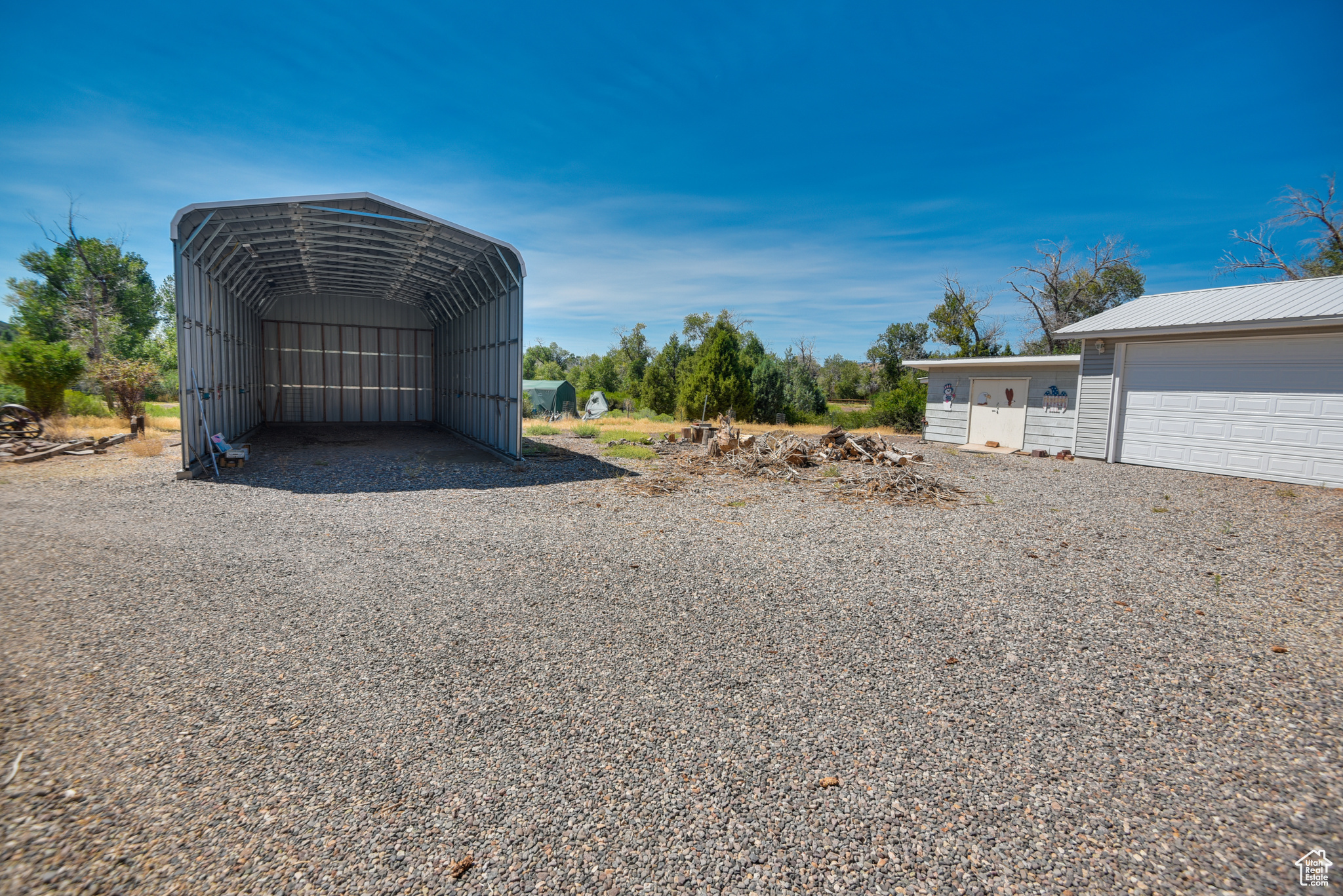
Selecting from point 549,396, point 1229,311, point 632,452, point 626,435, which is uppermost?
point 1229,311

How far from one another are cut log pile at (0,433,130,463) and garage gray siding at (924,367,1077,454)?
2211 centimetres

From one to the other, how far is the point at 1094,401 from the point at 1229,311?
9.99ft

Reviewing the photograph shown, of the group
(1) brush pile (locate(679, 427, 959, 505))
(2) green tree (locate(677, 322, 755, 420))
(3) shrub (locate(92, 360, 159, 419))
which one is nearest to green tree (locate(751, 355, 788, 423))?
(2) green tree (locate(677, 322, 755, 420))

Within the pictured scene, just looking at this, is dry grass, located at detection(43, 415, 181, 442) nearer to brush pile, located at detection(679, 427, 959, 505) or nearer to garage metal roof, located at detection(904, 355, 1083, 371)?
brush pile, located at detection(679, 427, 959, 505)

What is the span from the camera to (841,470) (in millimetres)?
12180

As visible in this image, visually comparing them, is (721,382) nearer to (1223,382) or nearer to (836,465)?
(836,465)

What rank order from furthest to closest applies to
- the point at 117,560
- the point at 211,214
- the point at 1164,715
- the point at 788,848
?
the point at 211,214, the point at 117,560, the point at 1164,715, the point at 788,848

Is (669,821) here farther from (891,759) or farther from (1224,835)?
(1224,835)

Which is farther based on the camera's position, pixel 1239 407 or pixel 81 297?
pixel 81 297

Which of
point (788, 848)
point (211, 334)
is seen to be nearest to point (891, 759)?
point (788, 848)

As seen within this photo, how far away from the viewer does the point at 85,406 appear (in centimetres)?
1802

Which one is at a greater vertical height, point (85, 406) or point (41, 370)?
point (41, 370)

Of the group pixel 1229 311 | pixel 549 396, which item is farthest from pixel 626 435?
pixel 1229 311

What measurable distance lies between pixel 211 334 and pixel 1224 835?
54.6 ft
